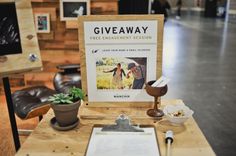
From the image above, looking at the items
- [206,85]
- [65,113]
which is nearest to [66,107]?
[65,113]

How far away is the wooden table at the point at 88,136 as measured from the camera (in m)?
1.14

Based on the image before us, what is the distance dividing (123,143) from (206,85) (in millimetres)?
3839

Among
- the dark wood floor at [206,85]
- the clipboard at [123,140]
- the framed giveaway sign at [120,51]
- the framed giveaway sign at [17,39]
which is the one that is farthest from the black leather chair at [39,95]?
the clipboard at [123,140]

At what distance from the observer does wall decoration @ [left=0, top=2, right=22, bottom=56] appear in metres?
1.60

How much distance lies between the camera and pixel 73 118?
4.34ft

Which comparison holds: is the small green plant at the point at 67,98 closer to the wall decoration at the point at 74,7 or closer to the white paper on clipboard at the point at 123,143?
the white paper on clipboard at the point at 123,143

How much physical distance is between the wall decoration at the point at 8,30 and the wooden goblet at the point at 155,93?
33.6 inches

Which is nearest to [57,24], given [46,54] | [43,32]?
[43,32]

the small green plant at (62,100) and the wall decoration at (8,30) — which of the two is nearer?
the small green plant at (62,100)

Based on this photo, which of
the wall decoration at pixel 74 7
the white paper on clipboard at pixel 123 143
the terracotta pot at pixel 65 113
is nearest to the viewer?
the white paper on clipboard at pixel 123 143

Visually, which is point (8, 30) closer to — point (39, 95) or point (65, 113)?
point (65, 113)

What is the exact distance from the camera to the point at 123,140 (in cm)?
121

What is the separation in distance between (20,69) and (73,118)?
0.59 metres

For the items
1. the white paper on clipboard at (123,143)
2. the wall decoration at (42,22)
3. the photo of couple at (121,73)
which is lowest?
the white paper on clipboard at (123,143)
